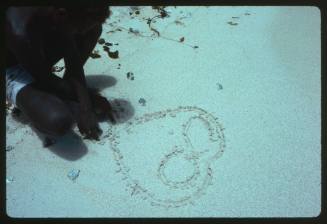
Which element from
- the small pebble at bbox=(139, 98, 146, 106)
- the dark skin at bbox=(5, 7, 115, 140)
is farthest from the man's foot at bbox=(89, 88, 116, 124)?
the small pebble at bbox=(139, 98, 146, 106)

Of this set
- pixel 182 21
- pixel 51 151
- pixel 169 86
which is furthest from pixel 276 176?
pixel 182 21

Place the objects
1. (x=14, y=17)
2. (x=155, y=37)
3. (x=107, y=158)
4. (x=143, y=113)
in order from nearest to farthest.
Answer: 1. (x=14, y=17)
2. (x=107, y=158)
3. (x=143, y=113)
4. (x=155, y=37)

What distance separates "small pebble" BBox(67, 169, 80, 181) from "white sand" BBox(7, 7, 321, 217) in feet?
0.05

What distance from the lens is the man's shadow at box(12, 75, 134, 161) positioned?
209 cm

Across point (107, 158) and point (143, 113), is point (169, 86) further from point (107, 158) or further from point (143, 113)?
point (107, 158)

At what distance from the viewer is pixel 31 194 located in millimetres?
1937

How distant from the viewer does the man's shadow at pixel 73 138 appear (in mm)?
2088

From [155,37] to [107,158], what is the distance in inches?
38.1

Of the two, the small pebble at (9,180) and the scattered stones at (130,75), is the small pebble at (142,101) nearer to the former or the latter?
the scattered stones at (130,75)

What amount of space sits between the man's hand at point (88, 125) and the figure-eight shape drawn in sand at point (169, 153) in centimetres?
8

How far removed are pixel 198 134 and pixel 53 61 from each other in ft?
2.78

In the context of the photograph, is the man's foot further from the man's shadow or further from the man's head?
the man's head

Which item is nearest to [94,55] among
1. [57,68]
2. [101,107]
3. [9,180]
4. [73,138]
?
[57,68]

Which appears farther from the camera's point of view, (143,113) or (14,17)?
(143,113)
